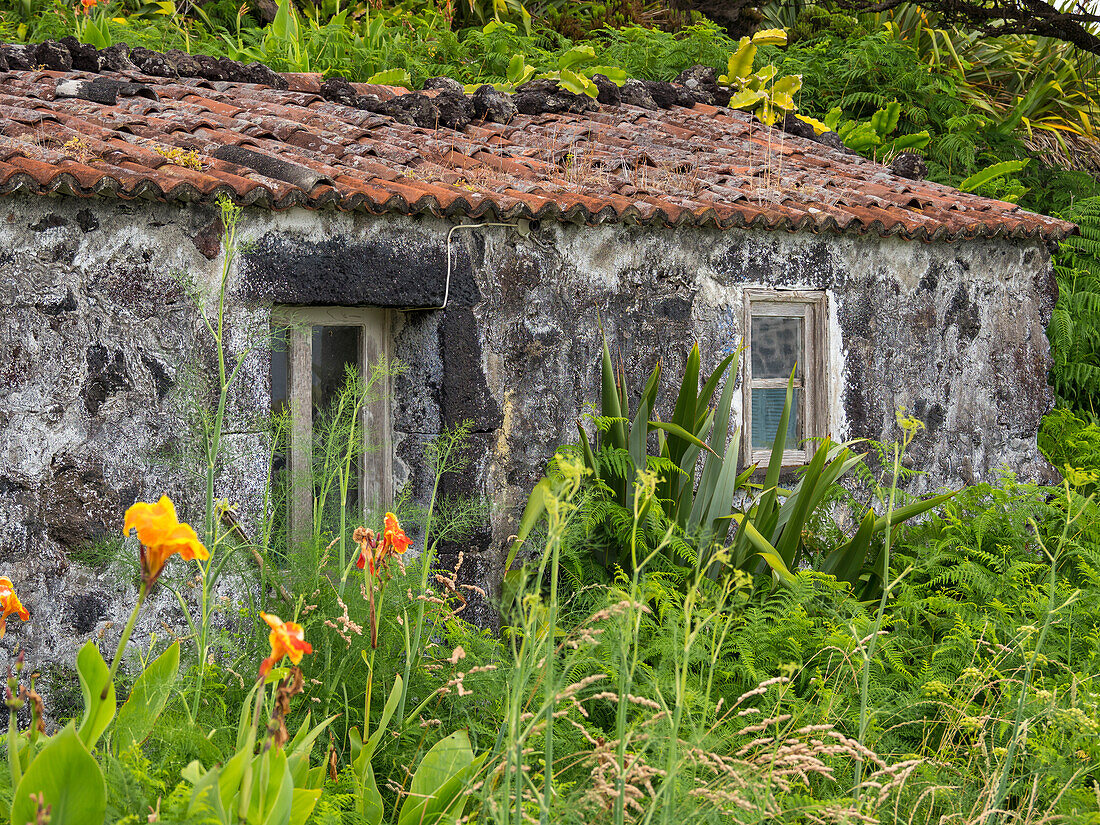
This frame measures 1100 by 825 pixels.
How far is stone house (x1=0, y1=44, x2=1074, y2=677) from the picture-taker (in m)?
3.57

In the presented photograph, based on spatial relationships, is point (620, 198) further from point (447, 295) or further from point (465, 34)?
point (465, 34)

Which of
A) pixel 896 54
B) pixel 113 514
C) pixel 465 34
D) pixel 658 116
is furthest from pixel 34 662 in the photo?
pixel 896 54

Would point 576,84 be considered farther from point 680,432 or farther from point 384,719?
point 384,719

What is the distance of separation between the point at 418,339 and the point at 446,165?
103 cm

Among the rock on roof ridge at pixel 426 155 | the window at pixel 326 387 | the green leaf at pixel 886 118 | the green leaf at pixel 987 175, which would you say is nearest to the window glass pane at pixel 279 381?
the window at pixel 326 387

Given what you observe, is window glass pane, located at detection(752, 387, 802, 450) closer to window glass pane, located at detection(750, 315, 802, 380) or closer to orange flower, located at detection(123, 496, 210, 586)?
window glass pane, located at detection(750, 315, 802, 380)

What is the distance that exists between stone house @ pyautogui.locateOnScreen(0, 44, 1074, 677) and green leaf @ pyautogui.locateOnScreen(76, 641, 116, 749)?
1289 mm

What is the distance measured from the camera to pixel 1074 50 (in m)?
11.5

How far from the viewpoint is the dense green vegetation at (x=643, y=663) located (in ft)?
6.41

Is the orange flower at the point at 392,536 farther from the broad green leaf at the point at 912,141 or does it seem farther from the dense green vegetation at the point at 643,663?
the broad green leaf at the point at 912,141

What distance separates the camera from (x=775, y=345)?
18.2 feet

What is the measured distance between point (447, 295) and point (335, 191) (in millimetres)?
668

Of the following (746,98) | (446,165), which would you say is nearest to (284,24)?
(746,98)

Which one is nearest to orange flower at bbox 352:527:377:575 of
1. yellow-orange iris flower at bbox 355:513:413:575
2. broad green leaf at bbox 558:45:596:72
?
yellow-orange iris flower at bbox 355:513:413:575
